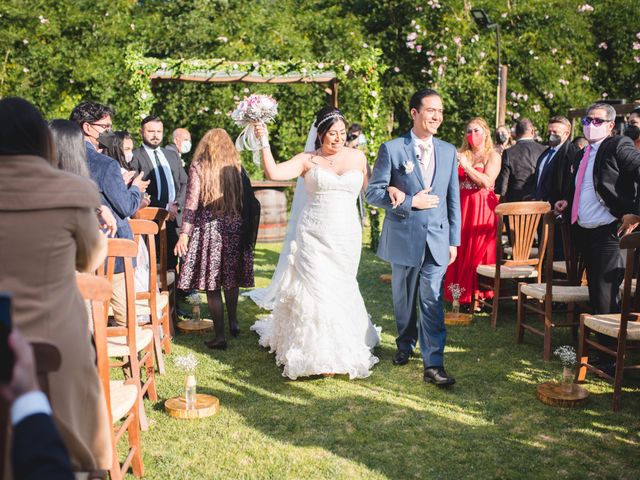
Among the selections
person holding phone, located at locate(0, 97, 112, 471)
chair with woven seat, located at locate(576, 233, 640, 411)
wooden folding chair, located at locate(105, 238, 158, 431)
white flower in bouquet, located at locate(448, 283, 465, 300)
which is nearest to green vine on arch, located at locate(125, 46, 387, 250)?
white flower in bouquet, located at locate(448, 283, 465, 300)

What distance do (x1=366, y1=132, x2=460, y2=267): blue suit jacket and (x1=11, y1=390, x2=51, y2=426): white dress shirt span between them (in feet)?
11.9

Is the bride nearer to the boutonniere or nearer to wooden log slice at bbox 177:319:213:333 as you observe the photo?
the boutonniere

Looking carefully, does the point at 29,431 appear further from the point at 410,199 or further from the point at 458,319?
the point at 458,319

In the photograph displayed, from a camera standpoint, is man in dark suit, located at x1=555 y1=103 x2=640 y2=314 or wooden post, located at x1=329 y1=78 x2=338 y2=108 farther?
wooden post, located at x1=329 y1=78 x2=338 y2=108

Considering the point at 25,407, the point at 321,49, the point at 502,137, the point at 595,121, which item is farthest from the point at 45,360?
the point at 321,49

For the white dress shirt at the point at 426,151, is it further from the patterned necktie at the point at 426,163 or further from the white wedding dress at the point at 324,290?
the white wedding dress at the point at 324,290

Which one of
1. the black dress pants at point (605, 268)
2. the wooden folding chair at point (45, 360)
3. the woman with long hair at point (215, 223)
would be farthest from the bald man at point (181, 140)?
the wooden folding chair at point (45, 360)

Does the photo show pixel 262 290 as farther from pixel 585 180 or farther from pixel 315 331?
pixel 585 180

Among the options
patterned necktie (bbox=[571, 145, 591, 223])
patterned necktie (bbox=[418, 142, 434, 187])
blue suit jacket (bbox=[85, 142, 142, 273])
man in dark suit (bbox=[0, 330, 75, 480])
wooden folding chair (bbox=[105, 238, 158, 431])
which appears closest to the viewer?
man in dark suit (bbox=[0, 330, 75, 480])

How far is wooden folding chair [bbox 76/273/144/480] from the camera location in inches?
103

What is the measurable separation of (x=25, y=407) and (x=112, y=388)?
205 centimetres

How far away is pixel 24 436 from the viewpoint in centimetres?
128

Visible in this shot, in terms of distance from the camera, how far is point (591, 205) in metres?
5.09

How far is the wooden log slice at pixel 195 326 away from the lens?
20.7 feet
